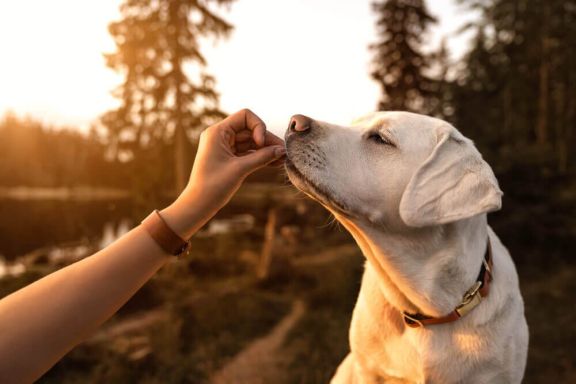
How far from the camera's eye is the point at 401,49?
1925cm

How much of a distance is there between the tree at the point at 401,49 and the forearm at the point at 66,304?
1840 cm

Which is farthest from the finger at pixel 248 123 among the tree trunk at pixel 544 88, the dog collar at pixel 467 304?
the tree trunk at pixel 544 88

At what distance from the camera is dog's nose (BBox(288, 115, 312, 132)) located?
8.20ft

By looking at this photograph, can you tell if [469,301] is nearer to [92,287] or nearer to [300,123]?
[300,123]

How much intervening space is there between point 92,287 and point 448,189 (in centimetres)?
171

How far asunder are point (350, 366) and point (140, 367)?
3411 mm

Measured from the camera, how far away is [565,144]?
18.7 metres

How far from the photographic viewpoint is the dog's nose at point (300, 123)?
2498mm

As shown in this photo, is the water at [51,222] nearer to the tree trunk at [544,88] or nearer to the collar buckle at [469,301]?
the collar buckle at [469,301]

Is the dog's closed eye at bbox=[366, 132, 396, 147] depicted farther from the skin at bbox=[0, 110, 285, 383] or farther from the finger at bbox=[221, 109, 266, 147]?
the skin at bbox=[0, 110, 285, 383]

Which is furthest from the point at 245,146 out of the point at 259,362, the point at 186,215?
the point at 259,362

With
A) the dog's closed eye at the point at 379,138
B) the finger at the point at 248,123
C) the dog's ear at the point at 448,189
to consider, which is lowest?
the dog's ear at the point at 448,189

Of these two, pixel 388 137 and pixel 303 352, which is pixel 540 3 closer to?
pixel 303 352

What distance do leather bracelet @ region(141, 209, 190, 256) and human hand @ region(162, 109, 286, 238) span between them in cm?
2
